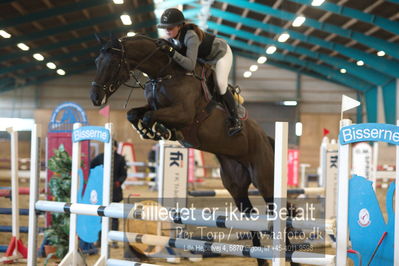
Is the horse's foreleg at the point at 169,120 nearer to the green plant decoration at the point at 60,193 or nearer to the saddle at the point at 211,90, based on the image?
the saddle at the point at 211,90

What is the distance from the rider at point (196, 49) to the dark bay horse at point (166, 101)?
0.09m

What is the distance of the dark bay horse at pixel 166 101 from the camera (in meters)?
2.72

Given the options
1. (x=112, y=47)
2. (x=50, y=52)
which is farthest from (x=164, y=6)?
(x=112, y=47)

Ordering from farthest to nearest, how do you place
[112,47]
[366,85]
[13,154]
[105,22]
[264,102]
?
[264,102]
[366,85]
[105,22]
[13,154]
[112,47]

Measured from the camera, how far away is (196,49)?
300 centimetres

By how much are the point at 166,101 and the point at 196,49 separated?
1.25 ft

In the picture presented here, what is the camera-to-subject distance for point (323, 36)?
14.6 m

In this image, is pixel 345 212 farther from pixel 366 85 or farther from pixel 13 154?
pixel 366 85

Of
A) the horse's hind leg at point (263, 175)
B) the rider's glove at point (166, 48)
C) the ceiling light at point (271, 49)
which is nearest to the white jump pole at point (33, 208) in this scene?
the rider's glove at point (166, 48)

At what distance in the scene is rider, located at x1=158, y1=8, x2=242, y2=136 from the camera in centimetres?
292

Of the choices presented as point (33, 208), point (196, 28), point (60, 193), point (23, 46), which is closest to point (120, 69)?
point (196, 28)

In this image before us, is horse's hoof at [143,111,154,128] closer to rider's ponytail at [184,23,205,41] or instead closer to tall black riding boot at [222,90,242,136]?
rider's ponytail at [184,23,205,41]

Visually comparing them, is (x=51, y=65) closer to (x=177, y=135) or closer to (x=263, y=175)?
(x=263, y=175)

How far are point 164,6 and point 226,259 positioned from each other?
976 centimetres
